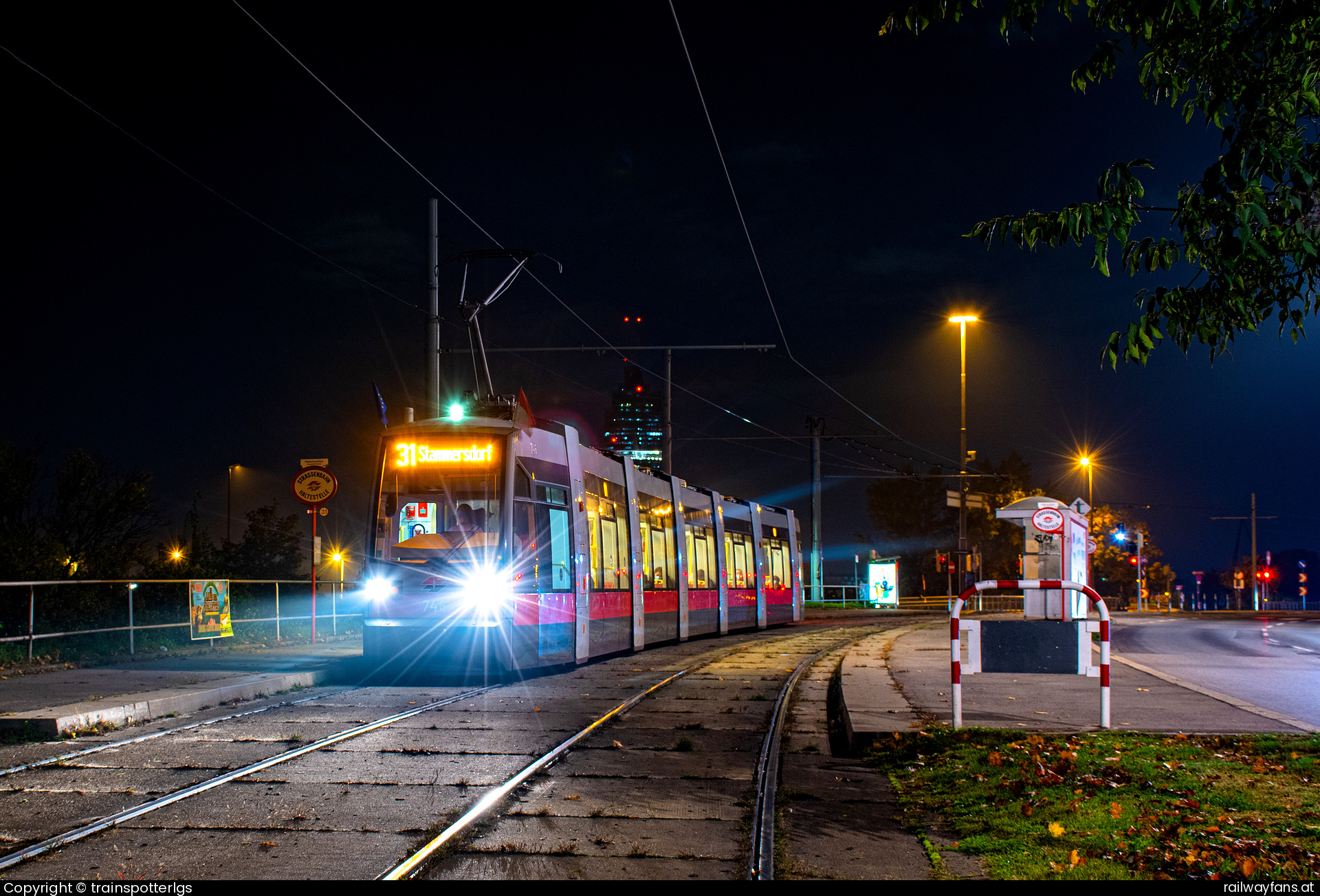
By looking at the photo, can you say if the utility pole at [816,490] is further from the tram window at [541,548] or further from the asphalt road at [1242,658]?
the tram window at [541,548]

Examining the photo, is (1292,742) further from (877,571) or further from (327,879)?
(877,571)

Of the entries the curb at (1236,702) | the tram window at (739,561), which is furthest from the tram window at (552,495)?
the tram window at (739,561)

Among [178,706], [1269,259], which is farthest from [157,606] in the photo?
[1269,259]

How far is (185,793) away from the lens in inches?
272

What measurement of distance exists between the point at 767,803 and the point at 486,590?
8166 millimetres

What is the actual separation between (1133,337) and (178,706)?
9984 millimetres

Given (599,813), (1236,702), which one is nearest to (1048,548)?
(1236,702)

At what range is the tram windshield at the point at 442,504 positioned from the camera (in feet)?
48.3

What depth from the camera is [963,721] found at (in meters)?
9.80

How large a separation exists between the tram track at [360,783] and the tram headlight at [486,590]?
4.27 feet

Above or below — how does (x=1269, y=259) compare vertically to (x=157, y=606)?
above

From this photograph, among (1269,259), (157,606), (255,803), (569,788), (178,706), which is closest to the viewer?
(1269,259)

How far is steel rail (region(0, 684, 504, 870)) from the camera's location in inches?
215

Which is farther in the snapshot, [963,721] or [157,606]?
[157,606]
